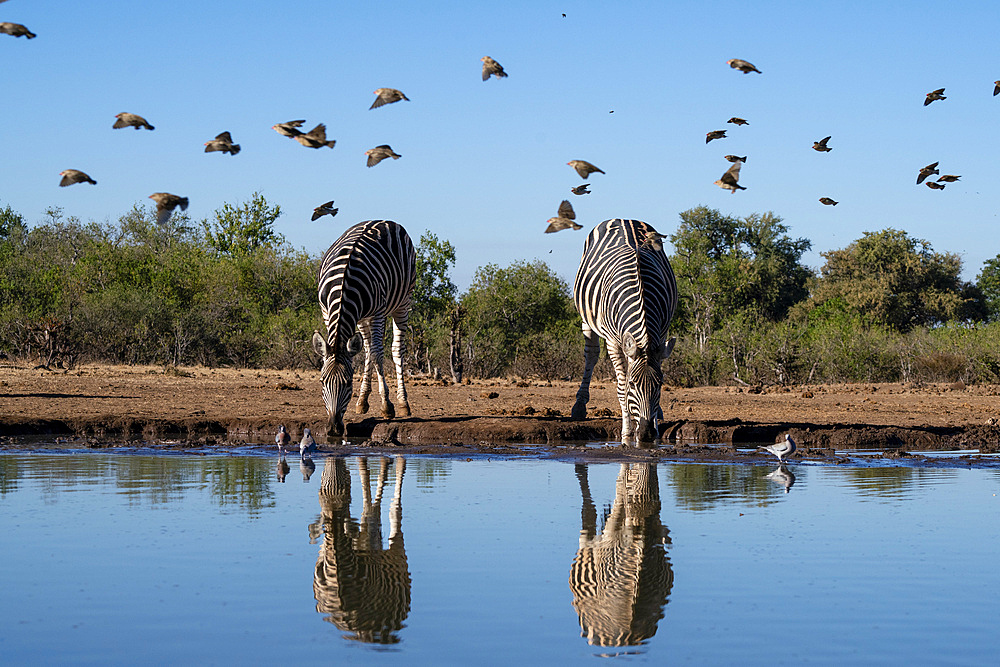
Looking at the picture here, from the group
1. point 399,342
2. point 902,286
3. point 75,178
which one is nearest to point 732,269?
point 902,286

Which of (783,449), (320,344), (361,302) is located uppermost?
(361,302)

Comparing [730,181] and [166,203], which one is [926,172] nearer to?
[730,181]

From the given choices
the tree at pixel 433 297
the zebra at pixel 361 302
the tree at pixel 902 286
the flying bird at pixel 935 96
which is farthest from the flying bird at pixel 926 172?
the tree at pixel 902 286

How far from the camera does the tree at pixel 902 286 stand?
44.2 meters

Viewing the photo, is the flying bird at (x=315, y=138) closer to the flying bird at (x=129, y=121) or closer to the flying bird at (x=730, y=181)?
the flying bird at (x=129, y=121)

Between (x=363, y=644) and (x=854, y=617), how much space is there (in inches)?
89.3

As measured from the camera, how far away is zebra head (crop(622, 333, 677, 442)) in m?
11.4

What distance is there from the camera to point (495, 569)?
234 inches

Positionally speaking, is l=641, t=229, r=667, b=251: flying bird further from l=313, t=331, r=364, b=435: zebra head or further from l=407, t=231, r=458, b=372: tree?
l=407, t=231, r=458, b=372: tree

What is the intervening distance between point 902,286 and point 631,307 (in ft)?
121

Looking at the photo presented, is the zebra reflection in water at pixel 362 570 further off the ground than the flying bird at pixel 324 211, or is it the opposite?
the flying bird at pixel 324 211

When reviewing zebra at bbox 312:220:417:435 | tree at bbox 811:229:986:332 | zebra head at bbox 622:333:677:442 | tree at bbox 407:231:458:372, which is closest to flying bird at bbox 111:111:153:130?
zebra at bbox 312:220:417:435

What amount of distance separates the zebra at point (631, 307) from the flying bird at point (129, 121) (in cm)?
538

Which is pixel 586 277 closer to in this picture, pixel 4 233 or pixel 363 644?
pixel 363 644
